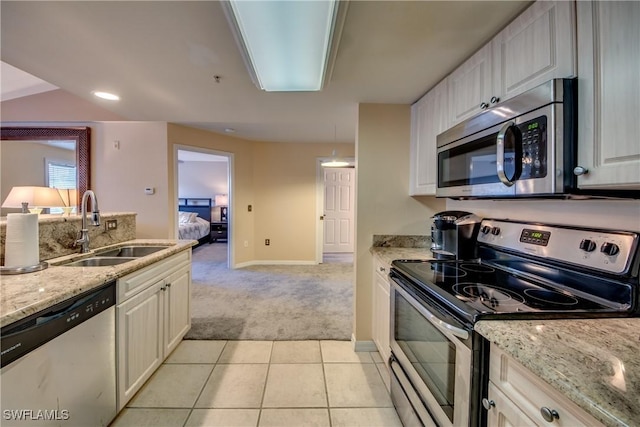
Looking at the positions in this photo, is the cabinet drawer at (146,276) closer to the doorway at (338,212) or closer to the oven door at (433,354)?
the oven door at (433,354)

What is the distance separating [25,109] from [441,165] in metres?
4.87

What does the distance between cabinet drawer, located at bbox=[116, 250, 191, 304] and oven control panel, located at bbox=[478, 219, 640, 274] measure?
85.9 inches

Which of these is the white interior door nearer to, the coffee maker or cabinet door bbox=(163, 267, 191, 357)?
cabinet door bbox=(163, 267, 191, 357)

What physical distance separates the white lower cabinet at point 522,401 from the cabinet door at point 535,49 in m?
1.03

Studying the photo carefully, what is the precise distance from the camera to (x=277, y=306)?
Result: 10.8 ft

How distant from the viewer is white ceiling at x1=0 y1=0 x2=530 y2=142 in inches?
52.7

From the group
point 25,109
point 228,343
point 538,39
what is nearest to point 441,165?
point 538,39

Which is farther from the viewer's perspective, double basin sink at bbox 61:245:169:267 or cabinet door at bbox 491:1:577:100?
double basin sink at bbox 61:245:169:267

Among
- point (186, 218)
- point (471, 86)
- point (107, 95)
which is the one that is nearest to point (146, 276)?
point (107, 95)

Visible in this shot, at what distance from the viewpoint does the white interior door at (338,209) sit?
241 inches

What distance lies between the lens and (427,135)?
212cm

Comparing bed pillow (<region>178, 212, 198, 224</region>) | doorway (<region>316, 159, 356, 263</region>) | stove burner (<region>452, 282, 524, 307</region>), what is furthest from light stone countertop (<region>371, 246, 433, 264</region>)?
bed pillow (<region>178, 212, 198, 224</region>)

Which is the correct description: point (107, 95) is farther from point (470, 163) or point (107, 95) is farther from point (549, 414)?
point (549, 414)

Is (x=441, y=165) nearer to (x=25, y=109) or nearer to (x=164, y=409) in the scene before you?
(x=164, y=409)
